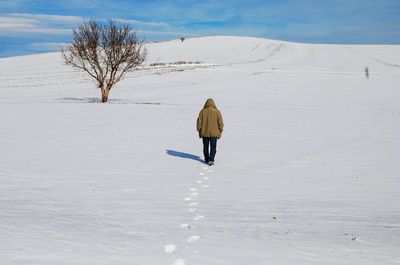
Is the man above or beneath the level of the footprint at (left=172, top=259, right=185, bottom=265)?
above

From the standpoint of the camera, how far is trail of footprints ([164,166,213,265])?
536 cm

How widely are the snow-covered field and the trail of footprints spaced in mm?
24

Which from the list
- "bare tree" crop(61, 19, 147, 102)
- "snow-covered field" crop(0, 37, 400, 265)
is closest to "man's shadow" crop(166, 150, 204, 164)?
"snow-covered field" crop(0, 37, 400, 265)

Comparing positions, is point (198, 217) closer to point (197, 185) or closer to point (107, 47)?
point (197, 185)

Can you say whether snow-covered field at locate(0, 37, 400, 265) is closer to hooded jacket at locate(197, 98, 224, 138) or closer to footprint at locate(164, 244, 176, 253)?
footprint at locate(164, 244, 176, 253)

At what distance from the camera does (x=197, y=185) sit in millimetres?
9812

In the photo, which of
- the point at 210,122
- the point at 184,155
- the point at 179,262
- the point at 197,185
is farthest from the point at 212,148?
the point at 179,262

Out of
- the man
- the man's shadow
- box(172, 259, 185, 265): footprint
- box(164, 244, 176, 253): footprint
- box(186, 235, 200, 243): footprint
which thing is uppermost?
the man

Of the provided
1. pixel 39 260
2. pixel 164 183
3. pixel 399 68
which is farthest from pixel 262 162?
pixel 399 68

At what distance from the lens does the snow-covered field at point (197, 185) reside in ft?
17.9

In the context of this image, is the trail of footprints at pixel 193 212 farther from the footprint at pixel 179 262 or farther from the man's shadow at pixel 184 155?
the man's shadow at pixel 184 155

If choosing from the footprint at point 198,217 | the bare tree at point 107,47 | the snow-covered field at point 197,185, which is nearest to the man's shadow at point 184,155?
the snow-covered field at point 197,185

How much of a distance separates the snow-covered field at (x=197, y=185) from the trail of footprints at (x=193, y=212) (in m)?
0.02

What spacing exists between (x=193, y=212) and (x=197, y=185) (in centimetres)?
243
